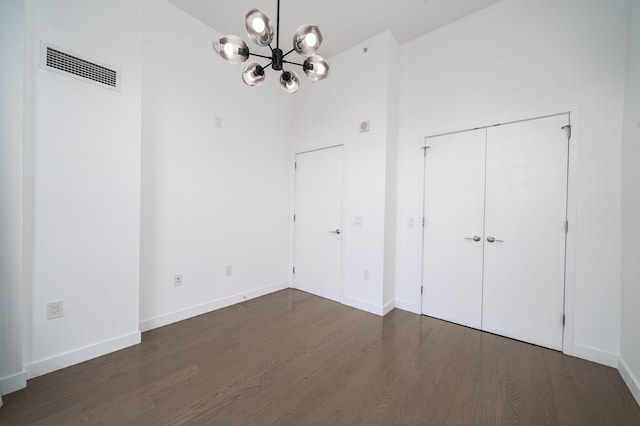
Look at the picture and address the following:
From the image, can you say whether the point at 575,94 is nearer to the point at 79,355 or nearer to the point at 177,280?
the point at 177,280

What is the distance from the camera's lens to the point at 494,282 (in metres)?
2.59

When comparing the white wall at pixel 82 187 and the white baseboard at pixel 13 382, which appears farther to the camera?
the white wall at pixel 82 187

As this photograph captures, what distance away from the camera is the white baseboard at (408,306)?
3081 mm

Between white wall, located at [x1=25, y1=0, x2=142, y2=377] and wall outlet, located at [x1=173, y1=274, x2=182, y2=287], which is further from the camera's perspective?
wall outlet, located at [x1=173, y1=274, x2=182, y2=287]

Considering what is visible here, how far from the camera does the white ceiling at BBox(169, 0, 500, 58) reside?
2.61m

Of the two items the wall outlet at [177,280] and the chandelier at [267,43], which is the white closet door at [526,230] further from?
the wall outlet at [177,280]

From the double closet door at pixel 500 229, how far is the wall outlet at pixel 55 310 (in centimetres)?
350

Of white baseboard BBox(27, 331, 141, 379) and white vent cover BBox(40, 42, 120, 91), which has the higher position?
white vent cover BBox(40, 42, 120, 91)

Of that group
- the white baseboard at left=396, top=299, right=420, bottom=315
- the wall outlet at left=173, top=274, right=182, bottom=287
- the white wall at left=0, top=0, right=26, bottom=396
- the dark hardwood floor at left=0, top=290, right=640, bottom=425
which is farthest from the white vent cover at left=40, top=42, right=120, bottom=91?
the white baseboard at left=396, top=299, right=420, bottom=315

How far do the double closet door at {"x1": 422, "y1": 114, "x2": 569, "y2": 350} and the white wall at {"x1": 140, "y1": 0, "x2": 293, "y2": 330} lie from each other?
7.55ft

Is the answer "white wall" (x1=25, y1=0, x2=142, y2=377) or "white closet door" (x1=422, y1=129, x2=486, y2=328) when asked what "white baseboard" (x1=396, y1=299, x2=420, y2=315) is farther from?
"white wall" (x1=25, y1=0, x2=142, y2=377)

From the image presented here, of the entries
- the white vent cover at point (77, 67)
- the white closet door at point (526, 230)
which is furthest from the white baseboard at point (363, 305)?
the white vent cover at point (77, 67)

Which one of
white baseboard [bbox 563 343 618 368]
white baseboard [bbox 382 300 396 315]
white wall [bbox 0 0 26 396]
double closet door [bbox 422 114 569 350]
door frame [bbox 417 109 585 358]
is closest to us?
white wall [bbox 0 0 26 396]

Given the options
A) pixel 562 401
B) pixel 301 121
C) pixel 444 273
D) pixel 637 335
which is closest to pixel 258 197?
pixel 301 121
